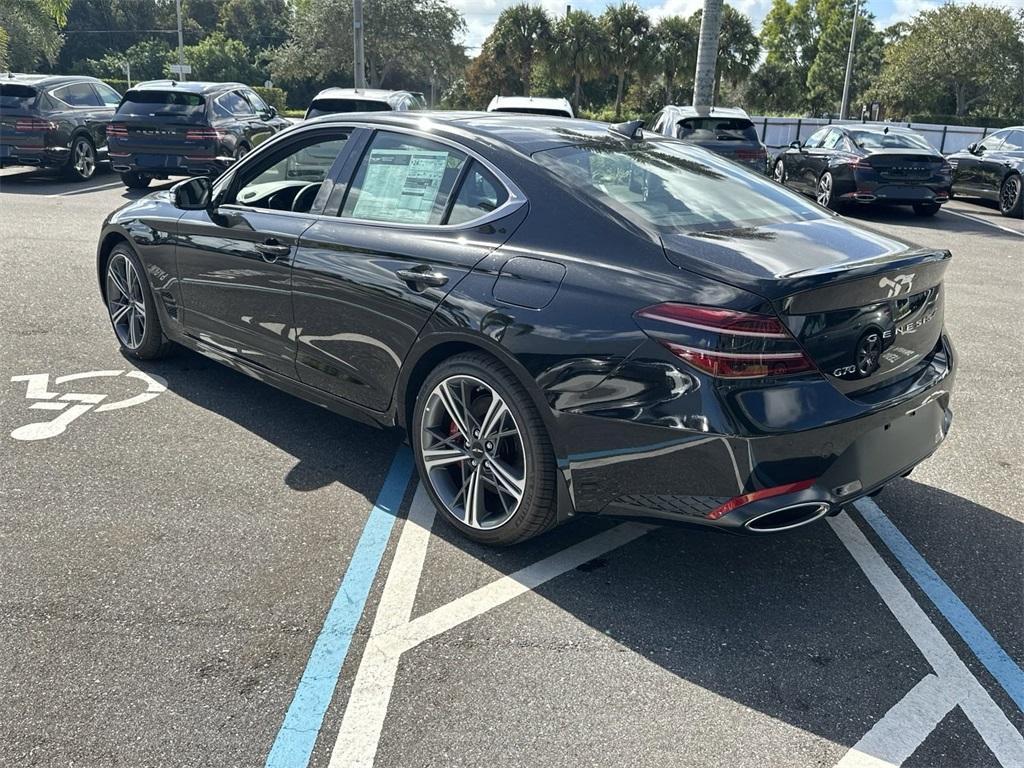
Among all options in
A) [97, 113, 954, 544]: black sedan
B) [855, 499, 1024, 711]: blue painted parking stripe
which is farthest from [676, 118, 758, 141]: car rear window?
[855, 499, 1024, 711]: blue painted parking stripe

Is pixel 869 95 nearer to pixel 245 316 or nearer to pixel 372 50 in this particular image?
pixel 372 50

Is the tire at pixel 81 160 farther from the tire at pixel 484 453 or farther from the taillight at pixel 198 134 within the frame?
the tire at pixel 484 453

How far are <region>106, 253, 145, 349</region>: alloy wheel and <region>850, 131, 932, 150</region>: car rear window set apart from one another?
1138 cm

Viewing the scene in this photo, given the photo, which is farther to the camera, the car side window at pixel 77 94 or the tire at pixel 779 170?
the tire at pixel 779 170

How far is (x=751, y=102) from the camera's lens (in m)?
61.2

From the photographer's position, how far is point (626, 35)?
4575 centimetres

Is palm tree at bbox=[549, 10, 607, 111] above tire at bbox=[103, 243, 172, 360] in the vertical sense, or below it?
above

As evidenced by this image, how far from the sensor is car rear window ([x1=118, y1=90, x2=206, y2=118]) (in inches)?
519

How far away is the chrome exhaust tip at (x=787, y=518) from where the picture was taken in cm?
284

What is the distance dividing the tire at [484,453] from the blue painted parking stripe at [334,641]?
0.30 m

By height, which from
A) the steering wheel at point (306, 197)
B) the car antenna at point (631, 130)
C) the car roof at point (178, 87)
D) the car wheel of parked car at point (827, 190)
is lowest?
the car wheel of parked car at point (827, 190)

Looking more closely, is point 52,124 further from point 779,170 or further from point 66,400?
point 779,170

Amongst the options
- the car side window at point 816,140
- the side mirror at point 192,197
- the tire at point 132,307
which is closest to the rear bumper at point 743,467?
the side mirror at point 192,197

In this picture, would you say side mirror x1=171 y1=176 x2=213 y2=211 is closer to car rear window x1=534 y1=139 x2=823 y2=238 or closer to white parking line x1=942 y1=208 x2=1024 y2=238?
car rear window x1=534 y1=139 x2=823 y2=238
